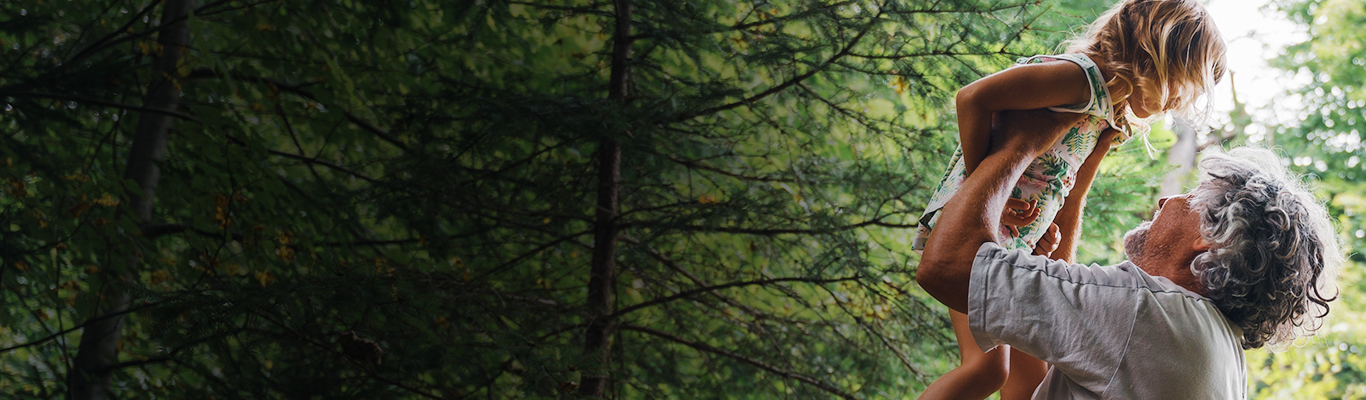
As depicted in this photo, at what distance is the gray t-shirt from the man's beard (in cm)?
16

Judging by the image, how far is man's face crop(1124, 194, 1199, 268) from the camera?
3.58 feet

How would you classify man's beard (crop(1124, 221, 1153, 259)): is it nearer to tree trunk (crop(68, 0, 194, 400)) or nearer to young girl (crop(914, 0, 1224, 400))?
young girl (crop(914, 0, 1224, 400))

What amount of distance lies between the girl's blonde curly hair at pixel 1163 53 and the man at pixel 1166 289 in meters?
0.15

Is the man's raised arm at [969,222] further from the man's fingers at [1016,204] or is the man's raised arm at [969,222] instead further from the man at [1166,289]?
the man's fingers at [1016,204]

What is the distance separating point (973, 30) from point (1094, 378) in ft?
4.99

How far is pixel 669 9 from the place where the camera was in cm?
233

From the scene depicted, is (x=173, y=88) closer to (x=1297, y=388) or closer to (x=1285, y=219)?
(x=1285, y=219)

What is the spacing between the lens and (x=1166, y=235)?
1127mm

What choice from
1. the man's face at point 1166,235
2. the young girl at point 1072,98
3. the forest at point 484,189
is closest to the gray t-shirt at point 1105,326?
the man's face at point 1166,235

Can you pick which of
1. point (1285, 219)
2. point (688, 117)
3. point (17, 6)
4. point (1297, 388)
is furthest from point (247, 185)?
point (1297, 388)

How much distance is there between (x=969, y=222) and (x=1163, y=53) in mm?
457

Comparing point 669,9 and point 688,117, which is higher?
point 669,9

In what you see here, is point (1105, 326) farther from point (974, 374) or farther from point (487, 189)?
point (487, 189)

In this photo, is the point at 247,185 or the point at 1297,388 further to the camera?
the point at 1297,388
